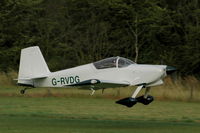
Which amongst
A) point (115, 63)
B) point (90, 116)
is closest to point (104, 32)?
point (90, 116)

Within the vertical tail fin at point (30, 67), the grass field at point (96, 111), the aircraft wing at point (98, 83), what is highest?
the vertical tail fin at point (30, 67)

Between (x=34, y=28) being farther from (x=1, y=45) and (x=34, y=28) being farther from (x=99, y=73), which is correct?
(x=99, y=73)

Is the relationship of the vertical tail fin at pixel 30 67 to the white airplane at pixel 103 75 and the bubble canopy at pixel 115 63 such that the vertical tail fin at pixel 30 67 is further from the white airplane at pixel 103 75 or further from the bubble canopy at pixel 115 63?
the bubble canopy at pixel 115 63

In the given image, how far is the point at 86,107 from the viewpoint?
132 feet

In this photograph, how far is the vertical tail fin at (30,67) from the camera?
29.1 m

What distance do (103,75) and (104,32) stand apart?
24655mm

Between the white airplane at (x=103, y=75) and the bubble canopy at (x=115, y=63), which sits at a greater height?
the bubble canopy at (x=115, y=63)

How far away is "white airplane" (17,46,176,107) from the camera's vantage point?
2762 cm

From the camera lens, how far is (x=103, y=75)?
2808 centimetres

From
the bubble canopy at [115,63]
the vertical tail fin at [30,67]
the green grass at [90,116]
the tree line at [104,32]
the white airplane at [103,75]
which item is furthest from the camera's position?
the tree line at [104,32]

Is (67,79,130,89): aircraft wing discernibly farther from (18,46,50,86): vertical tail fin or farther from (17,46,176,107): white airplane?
(18,46,50,86): vertical tail fin

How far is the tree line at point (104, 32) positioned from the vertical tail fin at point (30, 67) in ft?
69.4

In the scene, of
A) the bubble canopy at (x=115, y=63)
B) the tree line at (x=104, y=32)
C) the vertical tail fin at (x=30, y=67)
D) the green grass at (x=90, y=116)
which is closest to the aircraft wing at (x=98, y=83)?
the bubble canopy at (x=115, y=63)

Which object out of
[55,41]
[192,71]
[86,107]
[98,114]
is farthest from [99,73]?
[55,41]
